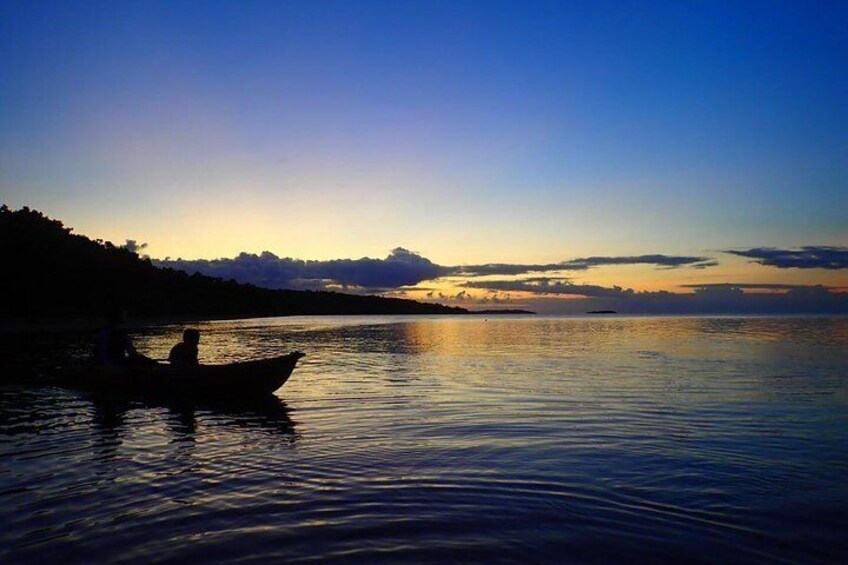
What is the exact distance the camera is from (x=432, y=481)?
11.1 metres

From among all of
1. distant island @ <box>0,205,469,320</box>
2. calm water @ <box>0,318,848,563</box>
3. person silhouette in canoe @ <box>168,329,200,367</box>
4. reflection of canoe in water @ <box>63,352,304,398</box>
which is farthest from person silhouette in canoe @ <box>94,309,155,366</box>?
distant island @ <box>0,205,469,320</box>

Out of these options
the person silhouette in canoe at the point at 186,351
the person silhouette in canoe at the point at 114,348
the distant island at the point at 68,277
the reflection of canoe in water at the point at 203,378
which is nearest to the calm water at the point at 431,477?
the reflection of canoe in water at the point at 203,378

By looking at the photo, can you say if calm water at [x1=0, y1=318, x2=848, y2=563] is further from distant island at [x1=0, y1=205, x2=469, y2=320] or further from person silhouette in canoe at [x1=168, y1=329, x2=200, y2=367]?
distant island at [x1=0, y1=205, x2=469, y2=320]

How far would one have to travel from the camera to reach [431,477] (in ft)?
37.2

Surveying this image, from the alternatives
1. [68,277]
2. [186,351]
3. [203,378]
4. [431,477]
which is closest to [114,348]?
[186,351]

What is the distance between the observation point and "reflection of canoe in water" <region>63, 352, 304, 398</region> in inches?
830

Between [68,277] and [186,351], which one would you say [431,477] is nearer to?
[186,351]

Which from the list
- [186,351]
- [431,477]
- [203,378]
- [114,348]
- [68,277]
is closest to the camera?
[431,477]

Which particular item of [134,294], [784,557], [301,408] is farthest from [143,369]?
[134,294]

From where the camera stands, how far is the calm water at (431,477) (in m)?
8.14

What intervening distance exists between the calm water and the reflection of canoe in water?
0.75 m

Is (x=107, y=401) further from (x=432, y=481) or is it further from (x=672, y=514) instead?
(x=672, y=514)

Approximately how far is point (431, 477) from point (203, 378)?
1237 centimetres

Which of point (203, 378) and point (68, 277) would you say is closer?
point (203, 378)
